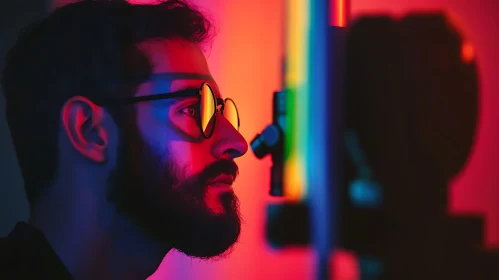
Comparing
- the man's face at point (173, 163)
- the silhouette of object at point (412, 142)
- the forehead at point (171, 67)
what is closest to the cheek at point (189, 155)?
the man's face at point (173, 163)

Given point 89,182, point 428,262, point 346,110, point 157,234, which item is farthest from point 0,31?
point 428,262

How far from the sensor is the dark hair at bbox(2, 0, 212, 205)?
1.14 meters

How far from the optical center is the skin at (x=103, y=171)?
3.67 ft

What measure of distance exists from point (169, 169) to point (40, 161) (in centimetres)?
29

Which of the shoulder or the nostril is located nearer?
the shoulder

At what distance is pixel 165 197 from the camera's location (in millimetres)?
1158

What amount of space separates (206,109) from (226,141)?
0.09m

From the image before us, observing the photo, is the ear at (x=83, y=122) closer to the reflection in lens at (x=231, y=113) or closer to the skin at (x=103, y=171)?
the skin at (x=103, y=171)

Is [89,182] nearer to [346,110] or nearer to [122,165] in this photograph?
[122,165]

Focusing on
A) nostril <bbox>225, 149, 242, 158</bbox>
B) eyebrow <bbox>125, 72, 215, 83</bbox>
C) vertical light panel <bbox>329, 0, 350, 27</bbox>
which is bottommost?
nostril <bbox>225, 149, 242, 158</bbox>

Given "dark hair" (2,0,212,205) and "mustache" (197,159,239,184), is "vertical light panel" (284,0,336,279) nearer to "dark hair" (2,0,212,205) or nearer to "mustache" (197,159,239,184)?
"mustache" (197,159,239,184)

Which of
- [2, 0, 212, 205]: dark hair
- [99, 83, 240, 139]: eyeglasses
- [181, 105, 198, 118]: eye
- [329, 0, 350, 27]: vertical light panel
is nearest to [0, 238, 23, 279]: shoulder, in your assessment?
[2, 0, 212, 205]: dark hair

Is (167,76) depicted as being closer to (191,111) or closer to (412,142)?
(191,111)

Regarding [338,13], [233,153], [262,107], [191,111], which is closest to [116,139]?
[191,111]
